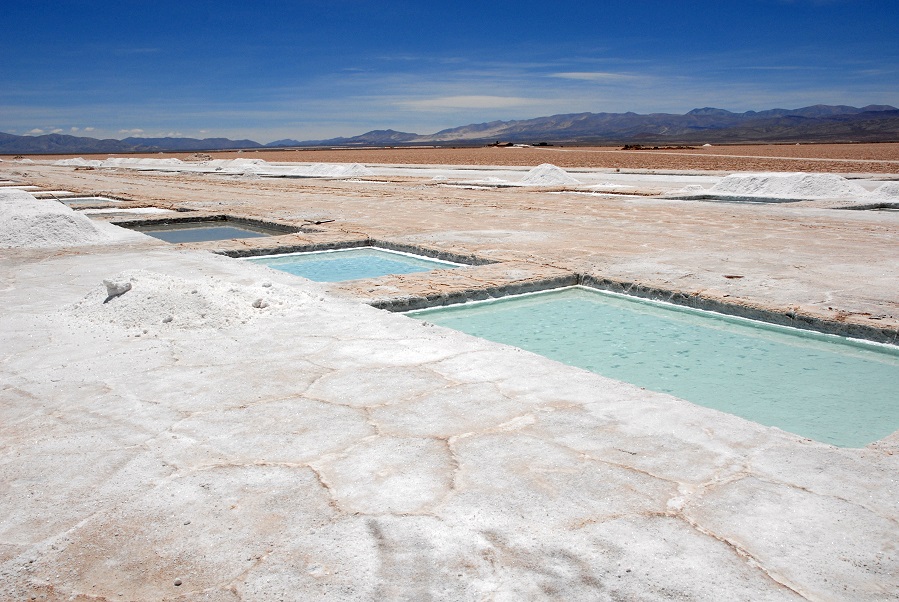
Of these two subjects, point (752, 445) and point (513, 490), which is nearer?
point (513, 490)

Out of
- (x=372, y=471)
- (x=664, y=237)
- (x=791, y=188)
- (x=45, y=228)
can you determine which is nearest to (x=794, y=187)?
(x=791, y=188)

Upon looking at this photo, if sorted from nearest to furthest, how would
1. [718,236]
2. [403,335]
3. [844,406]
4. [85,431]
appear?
1. [85,431]
2. [844,406]
3. [403,335]
4. [718,236]

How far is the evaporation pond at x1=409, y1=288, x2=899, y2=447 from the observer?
3219 mm

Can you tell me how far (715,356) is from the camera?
13.1 ft

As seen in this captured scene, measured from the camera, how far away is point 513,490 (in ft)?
6.93

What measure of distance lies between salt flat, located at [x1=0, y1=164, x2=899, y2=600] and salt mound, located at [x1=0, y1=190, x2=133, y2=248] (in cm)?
323

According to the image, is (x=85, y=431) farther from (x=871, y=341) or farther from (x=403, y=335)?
(x=871, y=341)

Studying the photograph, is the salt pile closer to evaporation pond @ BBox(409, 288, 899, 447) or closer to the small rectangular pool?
the small rectangular pool

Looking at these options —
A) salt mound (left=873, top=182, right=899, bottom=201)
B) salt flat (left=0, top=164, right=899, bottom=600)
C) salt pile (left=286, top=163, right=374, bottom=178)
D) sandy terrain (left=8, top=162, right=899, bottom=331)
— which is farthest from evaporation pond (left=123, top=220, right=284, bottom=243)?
salt pile (left=286, top=163, right=374, bottom=178)

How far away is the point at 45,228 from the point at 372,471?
646 cm

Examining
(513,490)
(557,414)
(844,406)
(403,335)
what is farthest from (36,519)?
(844,406)

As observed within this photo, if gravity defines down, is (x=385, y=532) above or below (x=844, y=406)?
above

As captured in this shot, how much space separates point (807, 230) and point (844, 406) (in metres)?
5.49

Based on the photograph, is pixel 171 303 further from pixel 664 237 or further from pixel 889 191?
pixel 889 191
